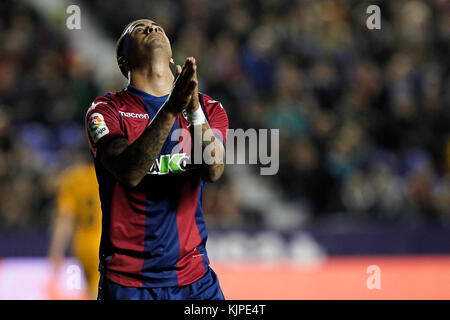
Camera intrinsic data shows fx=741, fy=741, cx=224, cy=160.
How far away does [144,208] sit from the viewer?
3.19m

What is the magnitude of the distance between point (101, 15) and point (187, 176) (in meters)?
10.9

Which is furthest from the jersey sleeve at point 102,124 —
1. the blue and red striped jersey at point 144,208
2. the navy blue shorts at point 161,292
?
the navy blue shorts at point 161,292

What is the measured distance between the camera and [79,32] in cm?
1420

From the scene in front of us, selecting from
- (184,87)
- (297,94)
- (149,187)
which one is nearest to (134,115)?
(149,187)

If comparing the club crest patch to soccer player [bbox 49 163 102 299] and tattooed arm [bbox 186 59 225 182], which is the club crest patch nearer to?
tattooed arm [bbox 186 59 225 182]

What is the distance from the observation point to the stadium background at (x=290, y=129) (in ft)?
32.1

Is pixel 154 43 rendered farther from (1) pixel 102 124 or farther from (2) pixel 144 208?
(2) pixel 144 208

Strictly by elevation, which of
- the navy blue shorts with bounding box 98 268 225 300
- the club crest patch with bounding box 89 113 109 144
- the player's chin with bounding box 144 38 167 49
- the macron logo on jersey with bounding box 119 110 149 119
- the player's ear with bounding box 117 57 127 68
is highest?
the player's chin with bounding box 144 38 167 49

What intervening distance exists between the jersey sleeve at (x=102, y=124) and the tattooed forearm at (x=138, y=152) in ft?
0.21

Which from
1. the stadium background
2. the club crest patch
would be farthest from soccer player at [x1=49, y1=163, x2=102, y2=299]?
the club crest patch

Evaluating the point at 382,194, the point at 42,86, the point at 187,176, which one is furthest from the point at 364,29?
the point at 187,176

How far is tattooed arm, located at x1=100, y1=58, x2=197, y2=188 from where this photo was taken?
2.85m

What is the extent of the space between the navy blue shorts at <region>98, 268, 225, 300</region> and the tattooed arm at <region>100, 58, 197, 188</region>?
500 mm
